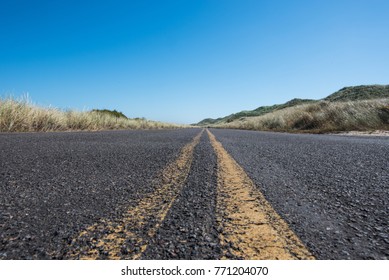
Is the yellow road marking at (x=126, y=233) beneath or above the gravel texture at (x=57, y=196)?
beneath

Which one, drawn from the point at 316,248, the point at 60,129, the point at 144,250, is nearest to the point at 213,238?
the point at 144,250

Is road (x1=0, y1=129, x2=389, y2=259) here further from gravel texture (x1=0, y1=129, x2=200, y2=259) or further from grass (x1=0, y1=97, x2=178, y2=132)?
grass (x1=0, y1=97, x2=178, y2=132)

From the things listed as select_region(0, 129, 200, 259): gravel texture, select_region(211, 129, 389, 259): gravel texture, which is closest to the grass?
select_region(0, 129, 200, 259): gravel texture

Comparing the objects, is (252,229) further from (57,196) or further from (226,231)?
(57,196)

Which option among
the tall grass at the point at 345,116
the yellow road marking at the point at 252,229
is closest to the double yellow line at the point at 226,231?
the yellow road marking at the point at 252,229

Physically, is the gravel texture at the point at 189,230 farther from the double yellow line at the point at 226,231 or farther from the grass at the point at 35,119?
the grass at the point at 35,119

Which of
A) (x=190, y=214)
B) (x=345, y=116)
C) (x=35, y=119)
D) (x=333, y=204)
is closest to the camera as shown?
(x=190, y=214)

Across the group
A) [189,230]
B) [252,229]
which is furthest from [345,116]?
[189,230]

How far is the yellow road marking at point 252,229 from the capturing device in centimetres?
91

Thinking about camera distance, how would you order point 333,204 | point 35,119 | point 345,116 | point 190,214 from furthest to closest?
point 345,116
point 35,119
point 333,204
point 190,214

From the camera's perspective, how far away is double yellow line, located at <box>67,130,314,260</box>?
91 cm

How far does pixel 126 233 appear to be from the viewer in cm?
105

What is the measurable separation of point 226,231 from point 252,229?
0.12m
